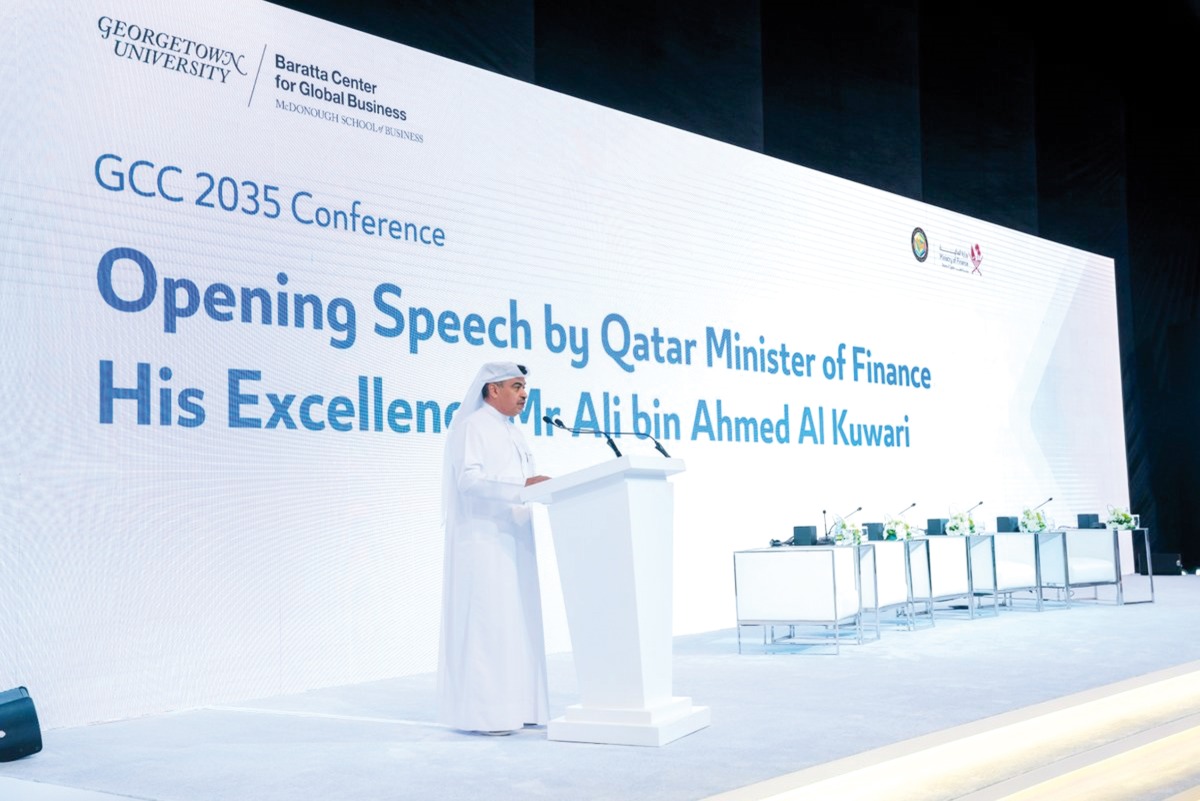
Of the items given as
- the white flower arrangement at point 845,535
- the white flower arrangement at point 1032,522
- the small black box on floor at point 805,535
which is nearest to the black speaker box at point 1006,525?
the white flower arrangement at point 1032,522

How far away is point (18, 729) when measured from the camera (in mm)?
4070

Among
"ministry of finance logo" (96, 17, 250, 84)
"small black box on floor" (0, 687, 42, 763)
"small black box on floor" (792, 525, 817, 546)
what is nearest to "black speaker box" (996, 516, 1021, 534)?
"small black box on floor" (792, 525, 817, 546)

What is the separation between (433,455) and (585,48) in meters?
3.93

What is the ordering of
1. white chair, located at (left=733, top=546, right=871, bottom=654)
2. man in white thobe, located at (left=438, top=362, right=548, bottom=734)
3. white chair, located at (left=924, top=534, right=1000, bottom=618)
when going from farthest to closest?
white chair, located at (left=924, top=534, right=1000, bottom=618) < white chair, located at (left=733, top=546, right=871, bottom=654) < man in white thobe, located at (left=438, top=362, right=548, bottom=734)

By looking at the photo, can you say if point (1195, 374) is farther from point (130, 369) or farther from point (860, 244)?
point (130, 369)

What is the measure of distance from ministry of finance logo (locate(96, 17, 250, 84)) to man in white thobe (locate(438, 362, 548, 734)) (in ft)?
7.29

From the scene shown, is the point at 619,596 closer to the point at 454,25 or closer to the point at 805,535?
the point at 805,535

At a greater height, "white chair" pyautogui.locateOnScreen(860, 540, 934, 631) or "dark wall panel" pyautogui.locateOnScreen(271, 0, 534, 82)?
"dark wall panel" pyautogui.locateOnScreen(271, 0, 534, 82)

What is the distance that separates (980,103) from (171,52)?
9423mm

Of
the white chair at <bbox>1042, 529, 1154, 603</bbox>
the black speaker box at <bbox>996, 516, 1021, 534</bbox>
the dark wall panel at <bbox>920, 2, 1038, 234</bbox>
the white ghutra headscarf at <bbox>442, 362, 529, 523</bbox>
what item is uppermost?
the dark wall panel at <bbox>920, 2, 1038, 234</bbox>

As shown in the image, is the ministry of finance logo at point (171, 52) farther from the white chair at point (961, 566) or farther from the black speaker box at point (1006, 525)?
the black speaker box at point (1006, 525)

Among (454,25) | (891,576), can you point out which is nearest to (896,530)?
(891,576)

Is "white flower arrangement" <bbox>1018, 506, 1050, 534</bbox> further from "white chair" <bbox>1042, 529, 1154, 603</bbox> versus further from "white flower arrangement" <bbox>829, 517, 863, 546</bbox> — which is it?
"white flower arrangement" <bbox>829, 517, 863, 546</bbox>

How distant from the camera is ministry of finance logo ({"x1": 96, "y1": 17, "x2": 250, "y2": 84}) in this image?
525 centimetres
